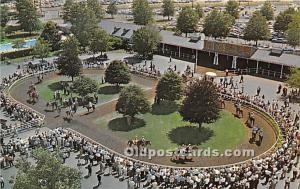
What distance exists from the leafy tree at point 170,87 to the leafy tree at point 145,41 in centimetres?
1730

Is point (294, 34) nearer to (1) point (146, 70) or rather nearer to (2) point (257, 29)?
(2) point (257, 29)

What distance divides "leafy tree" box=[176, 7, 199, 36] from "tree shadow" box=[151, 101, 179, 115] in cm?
3098

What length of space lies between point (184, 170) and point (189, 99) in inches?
295

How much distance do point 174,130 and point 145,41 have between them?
2246 cm

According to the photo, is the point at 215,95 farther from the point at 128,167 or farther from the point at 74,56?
the point at 74,56

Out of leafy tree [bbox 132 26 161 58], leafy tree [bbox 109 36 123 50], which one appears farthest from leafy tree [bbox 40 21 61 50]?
leafy tree [bbox 132 26 161 58]

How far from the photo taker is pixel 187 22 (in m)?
72.7

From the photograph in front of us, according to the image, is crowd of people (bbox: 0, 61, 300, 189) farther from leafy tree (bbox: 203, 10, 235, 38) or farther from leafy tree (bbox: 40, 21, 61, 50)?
leafy tree (bbox: 203, 10, 235, 38)

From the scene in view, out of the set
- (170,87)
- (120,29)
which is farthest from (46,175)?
(120,29)

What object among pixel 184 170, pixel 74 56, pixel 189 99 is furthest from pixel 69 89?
pixel 184 170

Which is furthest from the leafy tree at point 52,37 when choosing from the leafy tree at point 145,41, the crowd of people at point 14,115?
the crowd of people at point 14,115

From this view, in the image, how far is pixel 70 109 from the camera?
43.3 meters

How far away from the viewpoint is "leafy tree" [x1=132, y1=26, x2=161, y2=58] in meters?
58.5

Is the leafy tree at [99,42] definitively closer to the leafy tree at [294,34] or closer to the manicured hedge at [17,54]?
the manicured hedge at [17,54]
